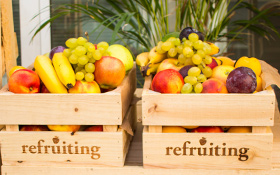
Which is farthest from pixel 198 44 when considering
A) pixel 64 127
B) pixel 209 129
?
pixel 64 127

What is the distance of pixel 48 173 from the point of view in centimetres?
112

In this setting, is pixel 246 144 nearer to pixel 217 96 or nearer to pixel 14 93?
pixel 217 96

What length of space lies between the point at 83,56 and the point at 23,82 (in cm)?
19

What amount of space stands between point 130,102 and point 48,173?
1.28ft

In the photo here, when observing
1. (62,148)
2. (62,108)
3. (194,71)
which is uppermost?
(194,71)

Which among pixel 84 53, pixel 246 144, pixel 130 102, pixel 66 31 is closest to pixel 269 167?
pixel 246 144

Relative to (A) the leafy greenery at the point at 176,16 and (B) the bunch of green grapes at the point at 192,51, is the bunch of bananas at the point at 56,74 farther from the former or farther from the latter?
(A) the leafy greenery at the point at 176,16

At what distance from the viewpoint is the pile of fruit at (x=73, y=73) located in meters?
1.08

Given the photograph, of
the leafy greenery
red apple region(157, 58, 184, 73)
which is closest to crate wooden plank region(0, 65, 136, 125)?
red apple region(157, 58, 184, 73)

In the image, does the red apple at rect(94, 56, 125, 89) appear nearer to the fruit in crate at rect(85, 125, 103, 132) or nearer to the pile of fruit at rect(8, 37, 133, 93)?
the pile of fruit at rect(8, 37, 133, 93)

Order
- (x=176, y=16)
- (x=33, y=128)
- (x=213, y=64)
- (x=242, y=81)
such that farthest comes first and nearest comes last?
(x=176, y=16) < (x=213, y=64) < (x=33, y=128) < (x=242, y=81)

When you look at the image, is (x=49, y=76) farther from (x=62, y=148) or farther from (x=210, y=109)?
(x=210, y=109)

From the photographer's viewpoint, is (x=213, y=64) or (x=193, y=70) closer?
(x=193, y=70)

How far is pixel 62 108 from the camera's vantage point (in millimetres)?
1066
